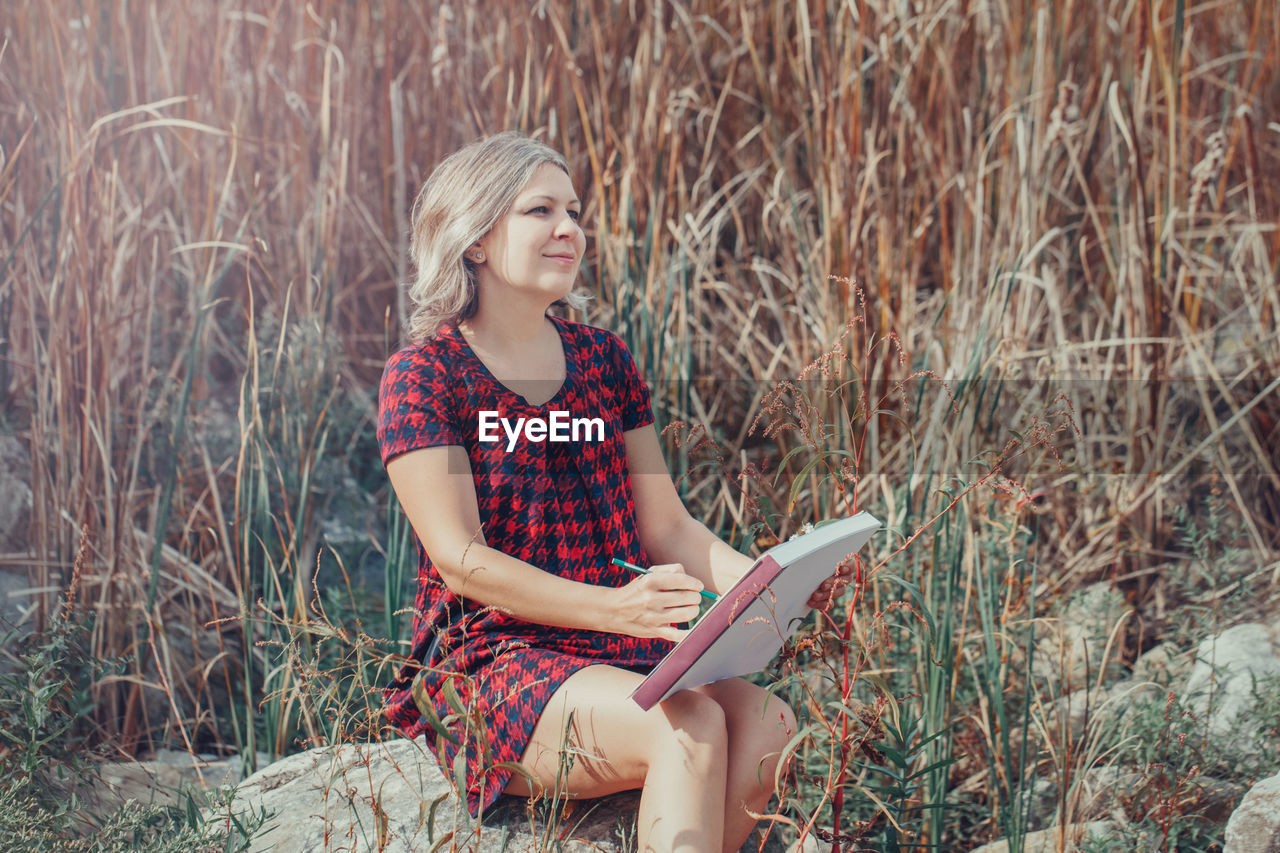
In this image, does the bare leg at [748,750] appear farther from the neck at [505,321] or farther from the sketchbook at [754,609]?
the neck at [505,321]

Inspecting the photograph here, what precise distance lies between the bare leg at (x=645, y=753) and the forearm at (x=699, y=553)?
0.29 m

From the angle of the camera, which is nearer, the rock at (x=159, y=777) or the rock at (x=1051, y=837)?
the rock at (x=1051, y=837)

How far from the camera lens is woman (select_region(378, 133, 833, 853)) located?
4.66 ft

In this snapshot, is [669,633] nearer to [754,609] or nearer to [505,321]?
[754,609]

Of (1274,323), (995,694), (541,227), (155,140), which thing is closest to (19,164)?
(155,140)

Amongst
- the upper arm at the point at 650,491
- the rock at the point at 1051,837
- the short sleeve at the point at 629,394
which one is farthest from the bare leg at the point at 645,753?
the rock at the point at 1051,837

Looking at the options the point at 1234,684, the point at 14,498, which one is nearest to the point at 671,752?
the point at 1234,684

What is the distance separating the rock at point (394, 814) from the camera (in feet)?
5.02

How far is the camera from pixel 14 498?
2518mm

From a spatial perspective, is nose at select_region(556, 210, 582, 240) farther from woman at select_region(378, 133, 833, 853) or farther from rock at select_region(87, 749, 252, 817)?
rock at select_region(87, 749, 252, 817)

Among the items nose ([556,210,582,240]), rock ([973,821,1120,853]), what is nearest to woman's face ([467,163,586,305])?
nose ([556,210,582,240])

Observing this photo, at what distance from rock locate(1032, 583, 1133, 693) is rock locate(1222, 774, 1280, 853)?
2.01ft

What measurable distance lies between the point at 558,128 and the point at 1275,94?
2.22m

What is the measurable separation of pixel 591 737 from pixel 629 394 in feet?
2.01
